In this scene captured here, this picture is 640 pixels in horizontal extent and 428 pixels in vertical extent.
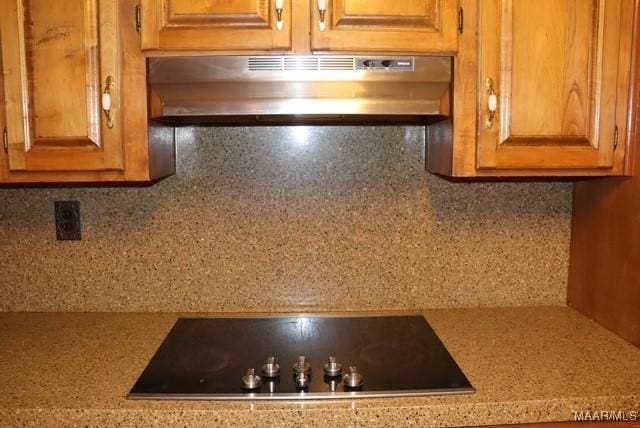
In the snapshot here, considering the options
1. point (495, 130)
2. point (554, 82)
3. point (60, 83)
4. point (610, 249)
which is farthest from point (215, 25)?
point (610, 249)

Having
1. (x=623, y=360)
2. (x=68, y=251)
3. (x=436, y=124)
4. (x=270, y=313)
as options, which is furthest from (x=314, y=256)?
(x=623, y=360)

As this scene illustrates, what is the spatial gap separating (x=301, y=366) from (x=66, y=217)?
0.89m

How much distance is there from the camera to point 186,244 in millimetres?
1591

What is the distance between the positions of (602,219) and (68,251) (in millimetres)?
1541

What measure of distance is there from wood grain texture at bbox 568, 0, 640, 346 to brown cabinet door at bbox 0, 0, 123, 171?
4.12 feet

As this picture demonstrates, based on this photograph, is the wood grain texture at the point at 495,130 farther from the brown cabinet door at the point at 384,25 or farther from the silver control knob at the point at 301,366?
the silver control knob at the point at 301,366

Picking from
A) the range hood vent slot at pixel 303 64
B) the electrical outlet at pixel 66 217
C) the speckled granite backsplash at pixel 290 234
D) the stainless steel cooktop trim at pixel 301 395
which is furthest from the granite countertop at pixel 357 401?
the range hood vent slot at pixel 303 64

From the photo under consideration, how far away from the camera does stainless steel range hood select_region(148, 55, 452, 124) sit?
4.00ft

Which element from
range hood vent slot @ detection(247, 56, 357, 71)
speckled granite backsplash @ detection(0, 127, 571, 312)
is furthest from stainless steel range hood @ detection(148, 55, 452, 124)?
speckled granite backsplash @ detection(0, 127, 571, 312)

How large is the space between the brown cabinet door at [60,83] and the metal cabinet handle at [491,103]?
88cm

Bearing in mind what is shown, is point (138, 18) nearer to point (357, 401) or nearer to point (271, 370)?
point (271, 370)

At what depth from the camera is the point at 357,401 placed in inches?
41.8

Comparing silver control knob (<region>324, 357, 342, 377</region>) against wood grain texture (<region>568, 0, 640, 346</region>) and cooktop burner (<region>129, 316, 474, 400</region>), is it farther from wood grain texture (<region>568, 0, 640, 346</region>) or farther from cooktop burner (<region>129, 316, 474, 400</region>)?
wood grain texture (<region>568, 0, 640, 346</region>)

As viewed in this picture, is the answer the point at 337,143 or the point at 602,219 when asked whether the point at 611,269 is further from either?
the point at 337,143
